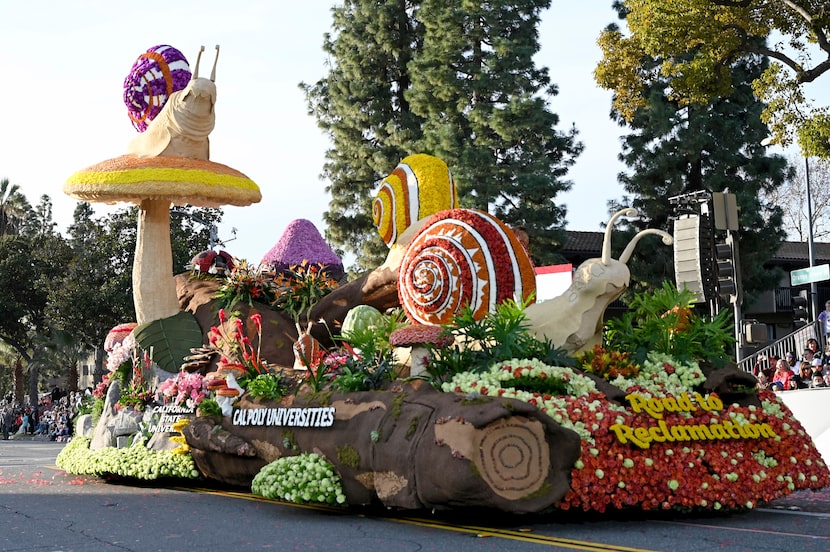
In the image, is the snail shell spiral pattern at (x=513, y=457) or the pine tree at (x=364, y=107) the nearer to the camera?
the snail shell spiral pattern at (x=513, y=457)

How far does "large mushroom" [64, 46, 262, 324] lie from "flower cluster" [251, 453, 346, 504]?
548cm

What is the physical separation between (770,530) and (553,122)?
1972 centimetres

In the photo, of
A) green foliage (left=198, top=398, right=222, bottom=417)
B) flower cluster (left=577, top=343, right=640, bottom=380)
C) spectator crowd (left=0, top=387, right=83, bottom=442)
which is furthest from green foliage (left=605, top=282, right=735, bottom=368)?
spectator crowd (left=0, top=387, right=83, bottom=442)

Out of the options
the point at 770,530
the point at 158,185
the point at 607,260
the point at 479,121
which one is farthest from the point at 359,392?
the point at 479,121

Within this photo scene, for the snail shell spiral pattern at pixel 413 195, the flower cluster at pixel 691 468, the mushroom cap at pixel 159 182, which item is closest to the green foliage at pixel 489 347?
the flower cluster at pixel 691 468

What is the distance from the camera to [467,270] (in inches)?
400

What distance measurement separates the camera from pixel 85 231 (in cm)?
3662

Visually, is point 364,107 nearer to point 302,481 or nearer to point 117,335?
point 117,335

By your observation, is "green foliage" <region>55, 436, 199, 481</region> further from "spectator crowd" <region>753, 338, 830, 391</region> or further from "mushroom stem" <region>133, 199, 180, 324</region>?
"spectator crowd" <region>753, 338, 830, 391</region>

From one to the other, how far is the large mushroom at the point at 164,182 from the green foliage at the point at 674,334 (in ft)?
20.6

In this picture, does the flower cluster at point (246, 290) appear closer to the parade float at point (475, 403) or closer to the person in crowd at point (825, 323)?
the parade float at point (475, 403)

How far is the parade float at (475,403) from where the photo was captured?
8.23m

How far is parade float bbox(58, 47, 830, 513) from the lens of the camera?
8.23m

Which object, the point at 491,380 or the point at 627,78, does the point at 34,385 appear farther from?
the point at 491,380
